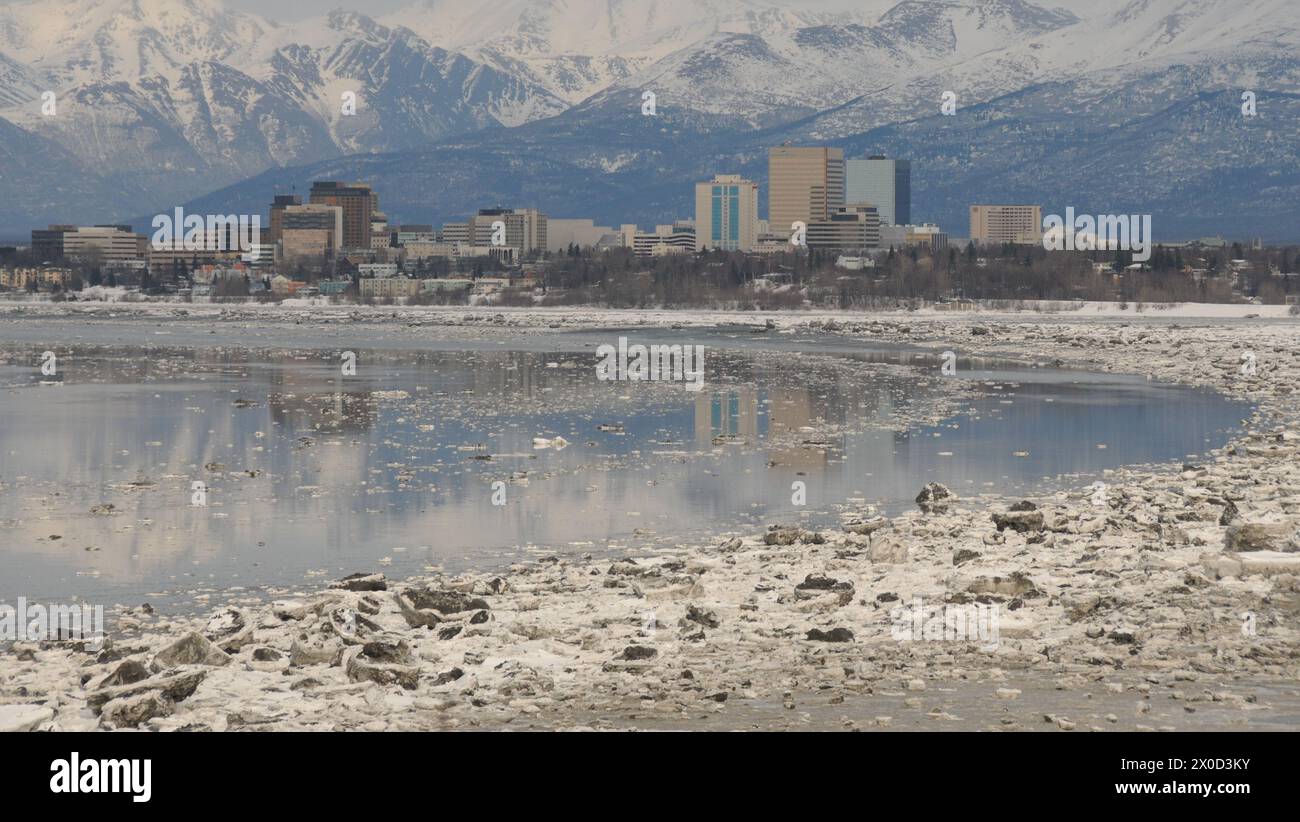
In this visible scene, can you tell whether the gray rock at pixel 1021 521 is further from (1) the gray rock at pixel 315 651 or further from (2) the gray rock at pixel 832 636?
(1) the gray rock at pixel 315 651

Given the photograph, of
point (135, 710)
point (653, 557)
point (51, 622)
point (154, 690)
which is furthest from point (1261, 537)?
point (51, 622)

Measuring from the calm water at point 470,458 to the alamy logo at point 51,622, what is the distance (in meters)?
0.78

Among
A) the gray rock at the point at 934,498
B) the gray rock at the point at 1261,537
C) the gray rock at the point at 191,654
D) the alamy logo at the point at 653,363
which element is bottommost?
the gray rock at the point at 191,654

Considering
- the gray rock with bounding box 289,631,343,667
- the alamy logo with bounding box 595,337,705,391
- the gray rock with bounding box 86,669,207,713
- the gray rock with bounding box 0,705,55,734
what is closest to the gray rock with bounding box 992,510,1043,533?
the gray rock with bounding box 289,631,343,667

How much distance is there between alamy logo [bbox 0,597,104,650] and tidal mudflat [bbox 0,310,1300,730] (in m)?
0.28

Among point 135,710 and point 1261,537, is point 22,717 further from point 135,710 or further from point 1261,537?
point 1261,537

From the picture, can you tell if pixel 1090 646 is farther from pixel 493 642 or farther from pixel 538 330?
pixel 538 330

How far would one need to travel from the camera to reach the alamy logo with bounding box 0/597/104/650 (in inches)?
681

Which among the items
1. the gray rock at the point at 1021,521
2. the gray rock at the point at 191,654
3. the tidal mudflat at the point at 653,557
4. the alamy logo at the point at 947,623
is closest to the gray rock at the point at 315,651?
the tidal mudflat at the point at 653,557
